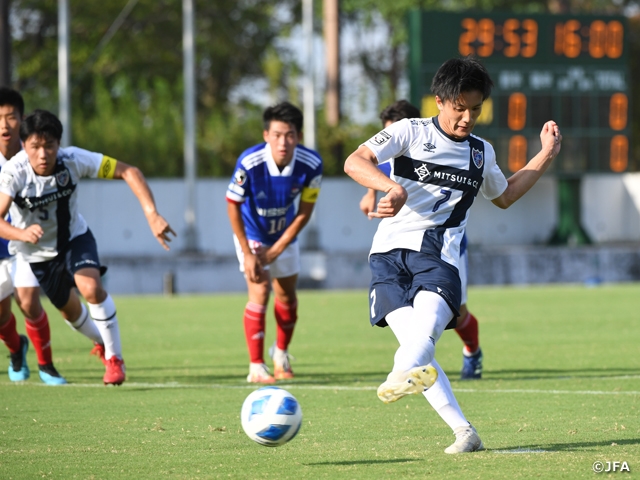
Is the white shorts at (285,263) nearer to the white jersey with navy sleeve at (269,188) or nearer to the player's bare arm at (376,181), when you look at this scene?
the white jersey with navy sleeve at (269,188)

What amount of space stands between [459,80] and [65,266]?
396 cm

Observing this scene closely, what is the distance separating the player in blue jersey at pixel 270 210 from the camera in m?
8.70

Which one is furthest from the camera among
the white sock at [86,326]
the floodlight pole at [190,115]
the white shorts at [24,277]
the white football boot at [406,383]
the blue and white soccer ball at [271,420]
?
the floodlight pole at [190,115]

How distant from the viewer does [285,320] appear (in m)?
9.20

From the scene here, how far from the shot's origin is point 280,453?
5.49 m

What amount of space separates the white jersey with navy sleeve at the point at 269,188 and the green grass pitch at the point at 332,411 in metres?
1.31

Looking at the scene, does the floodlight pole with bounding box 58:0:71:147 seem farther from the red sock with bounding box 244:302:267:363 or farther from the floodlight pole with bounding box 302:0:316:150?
the red sock with bounding box 244:302:267:363

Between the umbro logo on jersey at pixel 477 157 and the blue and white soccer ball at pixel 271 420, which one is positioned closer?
the blue and white soccer ball at pixel 271 420

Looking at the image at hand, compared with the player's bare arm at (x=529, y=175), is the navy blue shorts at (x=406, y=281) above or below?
below

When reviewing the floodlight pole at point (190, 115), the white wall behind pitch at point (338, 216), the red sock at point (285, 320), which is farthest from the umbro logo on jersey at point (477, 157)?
the white wall behind pitch at point (338, 216)

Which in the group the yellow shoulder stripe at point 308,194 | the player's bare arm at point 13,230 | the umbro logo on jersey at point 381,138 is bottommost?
the player's bare arm at point 13,230

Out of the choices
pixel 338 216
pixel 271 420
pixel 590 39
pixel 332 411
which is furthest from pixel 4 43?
pixel 271 420

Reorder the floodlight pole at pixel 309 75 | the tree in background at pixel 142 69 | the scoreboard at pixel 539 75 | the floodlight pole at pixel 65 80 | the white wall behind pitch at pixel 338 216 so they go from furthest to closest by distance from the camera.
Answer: the tree in background at pixel 142 69 → the white wall behind pitch at pixel 338 216 → the floodlight pole at pixel 309 75 → the floodlight pole at pixel 65 80 → the scoreboard at pixel 539 75

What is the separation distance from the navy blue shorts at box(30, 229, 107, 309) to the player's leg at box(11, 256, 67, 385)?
0.73ft
